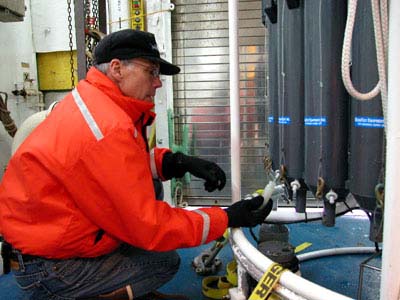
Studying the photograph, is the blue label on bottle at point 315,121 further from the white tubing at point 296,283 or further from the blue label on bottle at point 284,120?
the white tubing at point 296,283

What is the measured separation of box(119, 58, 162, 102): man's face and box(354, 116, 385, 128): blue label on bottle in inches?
32.6

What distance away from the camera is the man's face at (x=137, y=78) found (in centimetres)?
142

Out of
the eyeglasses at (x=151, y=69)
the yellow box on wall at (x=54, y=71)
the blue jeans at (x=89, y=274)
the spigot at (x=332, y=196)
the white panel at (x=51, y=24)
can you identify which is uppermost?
the white panel at (x=51, y=24)

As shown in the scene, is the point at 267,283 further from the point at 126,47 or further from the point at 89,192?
A: the point at 126,47

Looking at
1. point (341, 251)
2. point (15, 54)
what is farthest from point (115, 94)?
point (15, 54)

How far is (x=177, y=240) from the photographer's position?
4.11 feet

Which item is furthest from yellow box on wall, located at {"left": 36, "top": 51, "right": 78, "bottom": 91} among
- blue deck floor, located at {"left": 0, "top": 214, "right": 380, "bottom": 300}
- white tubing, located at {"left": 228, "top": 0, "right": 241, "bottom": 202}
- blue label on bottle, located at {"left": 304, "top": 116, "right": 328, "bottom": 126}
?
blue label on bottle, located at {"left": 304, "top": 116, "right": 328, "bottom": 126}

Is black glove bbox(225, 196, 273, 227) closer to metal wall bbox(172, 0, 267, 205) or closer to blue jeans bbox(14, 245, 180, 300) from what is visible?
blue jeans bbox(14, 245, 180, 300)

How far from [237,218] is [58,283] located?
0.76 meters

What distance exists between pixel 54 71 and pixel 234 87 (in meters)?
3.09

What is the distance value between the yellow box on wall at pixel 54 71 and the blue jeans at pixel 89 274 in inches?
116

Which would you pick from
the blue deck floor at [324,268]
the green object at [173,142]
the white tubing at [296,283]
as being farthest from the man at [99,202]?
the green object at [173,142]

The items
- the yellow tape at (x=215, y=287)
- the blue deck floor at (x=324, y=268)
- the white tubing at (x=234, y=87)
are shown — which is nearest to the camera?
the white tubing at (x=234, y=87)

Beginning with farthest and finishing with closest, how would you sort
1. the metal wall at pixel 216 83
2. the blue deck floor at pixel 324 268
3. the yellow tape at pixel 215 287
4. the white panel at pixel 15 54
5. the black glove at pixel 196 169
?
1. the metal wall at pixel 216 83
2. the white panel at pixel 15 54
3. the blue deck floor at pixel 324 268
4. the yellow tape at pixel 215 287
5. the black glove at pixel 196 169
